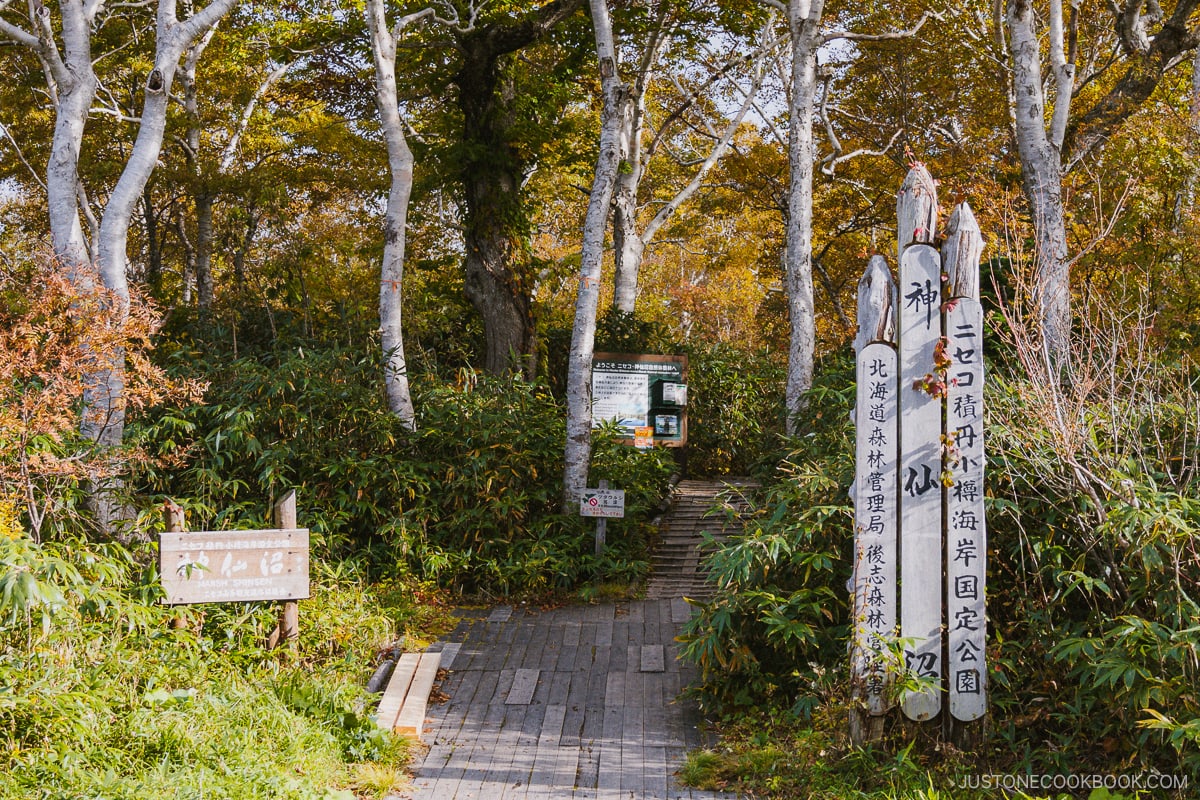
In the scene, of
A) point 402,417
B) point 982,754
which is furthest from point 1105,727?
point 402,417

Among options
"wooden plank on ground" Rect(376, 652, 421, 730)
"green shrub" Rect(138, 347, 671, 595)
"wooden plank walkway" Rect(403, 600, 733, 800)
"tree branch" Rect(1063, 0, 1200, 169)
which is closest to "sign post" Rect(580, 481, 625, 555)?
"green shrub" Rect(138, 347, 671, 595)

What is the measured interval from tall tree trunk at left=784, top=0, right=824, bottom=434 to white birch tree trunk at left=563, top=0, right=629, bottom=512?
74.3 inches

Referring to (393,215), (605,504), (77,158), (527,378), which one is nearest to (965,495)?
(605,504)

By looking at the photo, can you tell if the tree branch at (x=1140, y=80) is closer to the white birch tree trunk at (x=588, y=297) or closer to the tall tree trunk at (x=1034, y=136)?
the tall tree trunk at (x=1034, y=136)

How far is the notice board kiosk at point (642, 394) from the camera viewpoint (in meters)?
10.4

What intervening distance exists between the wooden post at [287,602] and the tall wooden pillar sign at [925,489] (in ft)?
11.4

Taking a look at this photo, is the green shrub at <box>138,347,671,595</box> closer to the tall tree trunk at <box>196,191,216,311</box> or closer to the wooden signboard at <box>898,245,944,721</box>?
the wooden signboard at <box>898,245,944,721</box>

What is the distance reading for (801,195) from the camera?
947 cm

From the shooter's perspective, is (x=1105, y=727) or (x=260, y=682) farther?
(x=260, y=682)

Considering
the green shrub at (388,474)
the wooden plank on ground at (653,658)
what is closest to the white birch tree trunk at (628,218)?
the green shrub at (388,474)

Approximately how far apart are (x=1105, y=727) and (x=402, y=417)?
6514mm

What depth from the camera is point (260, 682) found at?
5.38 m

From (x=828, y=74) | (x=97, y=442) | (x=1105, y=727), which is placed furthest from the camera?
(x=828, y=74)

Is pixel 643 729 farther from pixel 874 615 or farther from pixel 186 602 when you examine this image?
pixel 186 602
